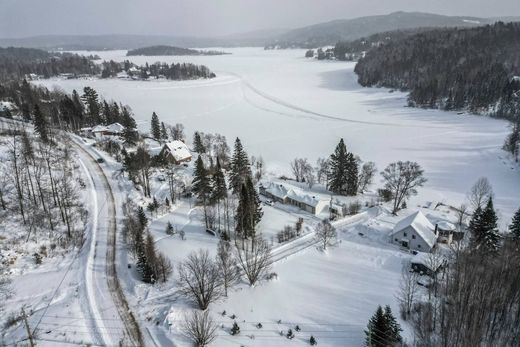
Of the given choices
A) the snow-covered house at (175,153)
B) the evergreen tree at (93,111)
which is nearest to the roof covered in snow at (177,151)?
the snow-covered house at (175,153)

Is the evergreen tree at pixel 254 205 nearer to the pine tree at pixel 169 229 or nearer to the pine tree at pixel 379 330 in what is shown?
the pine tree at pixel 169 229

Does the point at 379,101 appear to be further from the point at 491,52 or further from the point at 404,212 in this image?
the point at 404,212

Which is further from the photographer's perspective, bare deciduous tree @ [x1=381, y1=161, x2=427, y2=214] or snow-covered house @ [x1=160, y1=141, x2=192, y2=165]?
snow-covered house @ [x1=160, y1=141, x2=192, y2=165]

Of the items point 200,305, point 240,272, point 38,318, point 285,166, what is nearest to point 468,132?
point 285,166

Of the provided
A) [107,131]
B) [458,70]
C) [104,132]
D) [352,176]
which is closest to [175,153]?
[107,131]

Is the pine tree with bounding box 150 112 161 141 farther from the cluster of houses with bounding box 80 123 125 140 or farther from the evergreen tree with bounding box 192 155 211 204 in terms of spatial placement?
the evergreen tree with bounding box 192 155 211 204

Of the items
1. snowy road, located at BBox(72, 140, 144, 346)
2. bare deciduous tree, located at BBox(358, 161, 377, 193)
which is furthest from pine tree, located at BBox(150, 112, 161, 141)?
bare deciduous tree, located at BBox(358, 161, 377, 193)

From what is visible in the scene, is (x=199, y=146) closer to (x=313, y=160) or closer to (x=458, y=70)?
(x=313, y=160)

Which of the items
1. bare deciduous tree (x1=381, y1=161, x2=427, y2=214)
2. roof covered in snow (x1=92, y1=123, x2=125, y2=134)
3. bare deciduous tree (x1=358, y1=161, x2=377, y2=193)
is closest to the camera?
bare deciduous tree (x1=381, y1=161, x2=427, y2=214)
